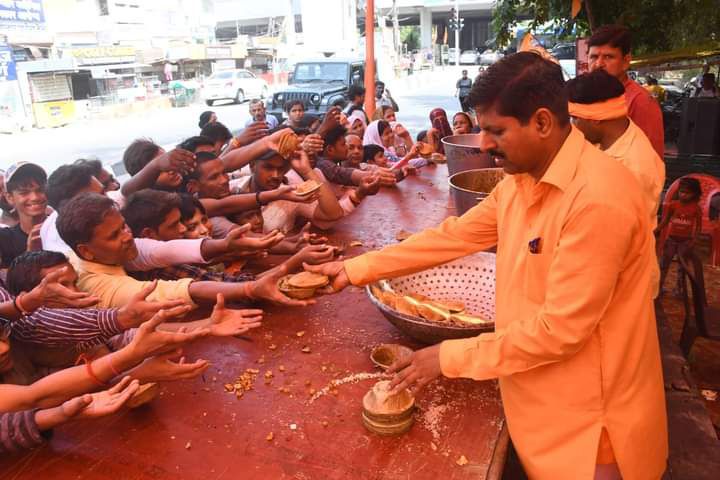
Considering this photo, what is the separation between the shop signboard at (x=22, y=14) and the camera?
4176 mm

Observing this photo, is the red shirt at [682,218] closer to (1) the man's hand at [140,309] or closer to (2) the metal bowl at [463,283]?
(2) the metal bowl at [463,283]

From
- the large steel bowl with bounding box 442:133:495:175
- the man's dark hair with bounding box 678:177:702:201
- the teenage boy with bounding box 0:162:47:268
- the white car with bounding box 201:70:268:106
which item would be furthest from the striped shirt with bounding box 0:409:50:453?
A: the white car with bounding box 201:70:268:106

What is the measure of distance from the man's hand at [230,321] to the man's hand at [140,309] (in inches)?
4.7

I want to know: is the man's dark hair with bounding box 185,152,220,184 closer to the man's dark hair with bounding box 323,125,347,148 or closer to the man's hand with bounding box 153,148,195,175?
the man's hand with bounding box 153,148,195,175

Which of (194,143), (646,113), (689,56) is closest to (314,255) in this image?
(194,143)

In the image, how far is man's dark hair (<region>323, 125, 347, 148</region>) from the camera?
435 centimetres

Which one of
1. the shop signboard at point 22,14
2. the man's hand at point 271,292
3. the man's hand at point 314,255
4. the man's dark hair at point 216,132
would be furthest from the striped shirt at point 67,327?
the shop signboard at point 22,14

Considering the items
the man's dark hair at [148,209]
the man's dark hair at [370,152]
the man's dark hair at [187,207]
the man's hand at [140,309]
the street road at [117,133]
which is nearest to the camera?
the man's hand at [140,309]

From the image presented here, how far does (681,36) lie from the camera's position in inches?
304

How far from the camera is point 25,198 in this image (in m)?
2.96

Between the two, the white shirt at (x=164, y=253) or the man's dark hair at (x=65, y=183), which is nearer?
the white shirt at (x=164, y=253)

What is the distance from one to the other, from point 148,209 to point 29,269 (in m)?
0.62

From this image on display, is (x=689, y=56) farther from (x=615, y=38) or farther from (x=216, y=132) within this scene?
(x=216, y=132)

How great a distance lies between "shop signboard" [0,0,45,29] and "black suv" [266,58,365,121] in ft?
26.2
